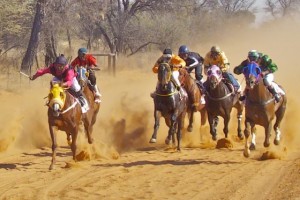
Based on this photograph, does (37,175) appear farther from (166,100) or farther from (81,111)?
(166,100)

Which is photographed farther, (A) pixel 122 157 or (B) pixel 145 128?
(B) pixel 145 128

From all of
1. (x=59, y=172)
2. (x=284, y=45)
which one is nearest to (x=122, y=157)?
(x=59, y=172)

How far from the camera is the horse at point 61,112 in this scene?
44.8 feet

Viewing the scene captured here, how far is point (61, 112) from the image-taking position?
14.0m

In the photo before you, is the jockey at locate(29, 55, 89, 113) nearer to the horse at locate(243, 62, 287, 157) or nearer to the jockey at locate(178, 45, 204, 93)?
the horse at locate(243, 62, 287, 157)

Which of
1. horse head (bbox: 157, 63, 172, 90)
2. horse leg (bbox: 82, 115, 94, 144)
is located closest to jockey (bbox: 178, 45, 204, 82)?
horse head (bbox: 157, 63, 172, 90)

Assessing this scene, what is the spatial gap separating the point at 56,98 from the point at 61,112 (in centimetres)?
49

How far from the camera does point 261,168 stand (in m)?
13.7

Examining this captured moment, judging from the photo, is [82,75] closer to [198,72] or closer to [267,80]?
[198,72]

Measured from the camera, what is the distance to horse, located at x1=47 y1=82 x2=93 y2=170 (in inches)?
538

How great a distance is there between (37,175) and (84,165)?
152 cm

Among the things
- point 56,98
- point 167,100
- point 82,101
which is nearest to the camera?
point 56,98

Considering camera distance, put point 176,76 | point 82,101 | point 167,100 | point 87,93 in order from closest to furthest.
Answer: point 82,101
point 167,100
point 176,76
point 87,93

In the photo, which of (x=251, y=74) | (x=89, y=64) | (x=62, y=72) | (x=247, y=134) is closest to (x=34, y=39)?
(x=89, y=64)
